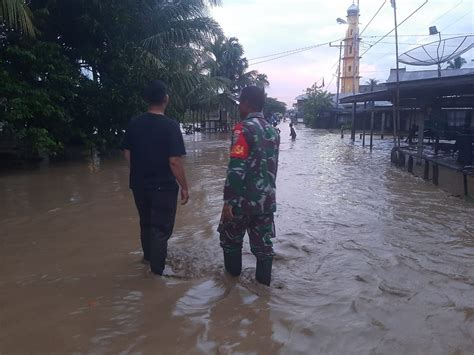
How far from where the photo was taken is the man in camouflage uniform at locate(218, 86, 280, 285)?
11.7 feet

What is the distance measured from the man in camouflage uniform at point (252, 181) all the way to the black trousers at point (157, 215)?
528 mm

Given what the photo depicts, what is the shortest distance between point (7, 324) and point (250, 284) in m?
1.95

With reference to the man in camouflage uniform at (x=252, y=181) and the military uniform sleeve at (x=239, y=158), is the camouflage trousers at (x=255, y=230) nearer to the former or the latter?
the man in camouflage uniform at (x=252, y=181)

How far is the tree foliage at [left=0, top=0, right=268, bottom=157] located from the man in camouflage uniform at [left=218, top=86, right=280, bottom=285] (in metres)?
6.96

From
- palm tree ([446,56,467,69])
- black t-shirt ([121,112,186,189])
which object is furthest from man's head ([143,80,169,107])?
palm tree ([446,56,467,69])

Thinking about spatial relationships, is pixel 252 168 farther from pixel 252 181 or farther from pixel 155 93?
pixel 155 93

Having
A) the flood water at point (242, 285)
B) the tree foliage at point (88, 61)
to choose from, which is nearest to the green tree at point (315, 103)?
the tree foliage at point (88, 61)

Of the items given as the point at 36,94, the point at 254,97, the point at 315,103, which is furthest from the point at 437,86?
the point at 315,103

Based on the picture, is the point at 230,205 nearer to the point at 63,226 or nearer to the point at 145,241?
the point at 145,241

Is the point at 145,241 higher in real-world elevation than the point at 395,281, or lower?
higher

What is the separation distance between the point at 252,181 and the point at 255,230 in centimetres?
46

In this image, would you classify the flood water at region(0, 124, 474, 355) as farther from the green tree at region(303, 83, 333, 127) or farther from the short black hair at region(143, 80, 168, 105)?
the green tree at region(303, 83, 333, 127)

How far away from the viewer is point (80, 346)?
9.37ft

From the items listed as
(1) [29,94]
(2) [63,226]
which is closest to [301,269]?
(2) [63,226]
